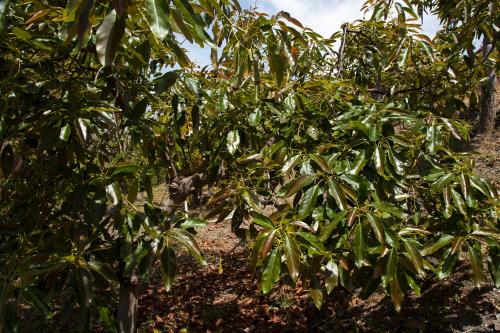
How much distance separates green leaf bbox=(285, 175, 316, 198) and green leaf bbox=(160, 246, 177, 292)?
57 centimetres

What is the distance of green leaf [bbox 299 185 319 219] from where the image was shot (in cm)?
158

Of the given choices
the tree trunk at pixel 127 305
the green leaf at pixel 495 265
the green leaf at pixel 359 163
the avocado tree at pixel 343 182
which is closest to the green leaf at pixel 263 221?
the avocado tree at pixel 343 182

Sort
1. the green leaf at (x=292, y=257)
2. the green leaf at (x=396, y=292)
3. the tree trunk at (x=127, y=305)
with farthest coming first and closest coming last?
the tree trunk at (x=127, y=305) → the green leaf at (x=396, y=292) → the green leaf at (x=292, y=257)

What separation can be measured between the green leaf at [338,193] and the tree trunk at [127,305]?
1.65 meters

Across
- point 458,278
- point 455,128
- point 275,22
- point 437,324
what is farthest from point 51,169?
point 458,278

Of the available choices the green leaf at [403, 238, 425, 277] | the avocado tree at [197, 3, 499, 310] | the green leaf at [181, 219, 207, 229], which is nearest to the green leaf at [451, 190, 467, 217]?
the avocado tree at [197, 3, 499, 310]

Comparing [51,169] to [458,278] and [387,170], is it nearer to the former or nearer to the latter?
[387,170]

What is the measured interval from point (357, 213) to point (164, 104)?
189 centimetres

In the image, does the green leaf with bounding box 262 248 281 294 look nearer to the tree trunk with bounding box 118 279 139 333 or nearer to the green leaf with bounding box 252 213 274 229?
the green leaf with bounding box 252 213 274 229

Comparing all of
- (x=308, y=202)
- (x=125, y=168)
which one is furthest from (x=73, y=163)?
(x=308, y=202)

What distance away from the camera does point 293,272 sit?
54.2 inches

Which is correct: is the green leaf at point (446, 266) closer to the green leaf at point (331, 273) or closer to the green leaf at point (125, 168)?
the green leaf at point (331, 273)

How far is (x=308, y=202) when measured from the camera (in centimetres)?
159

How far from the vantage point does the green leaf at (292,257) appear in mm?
1382
